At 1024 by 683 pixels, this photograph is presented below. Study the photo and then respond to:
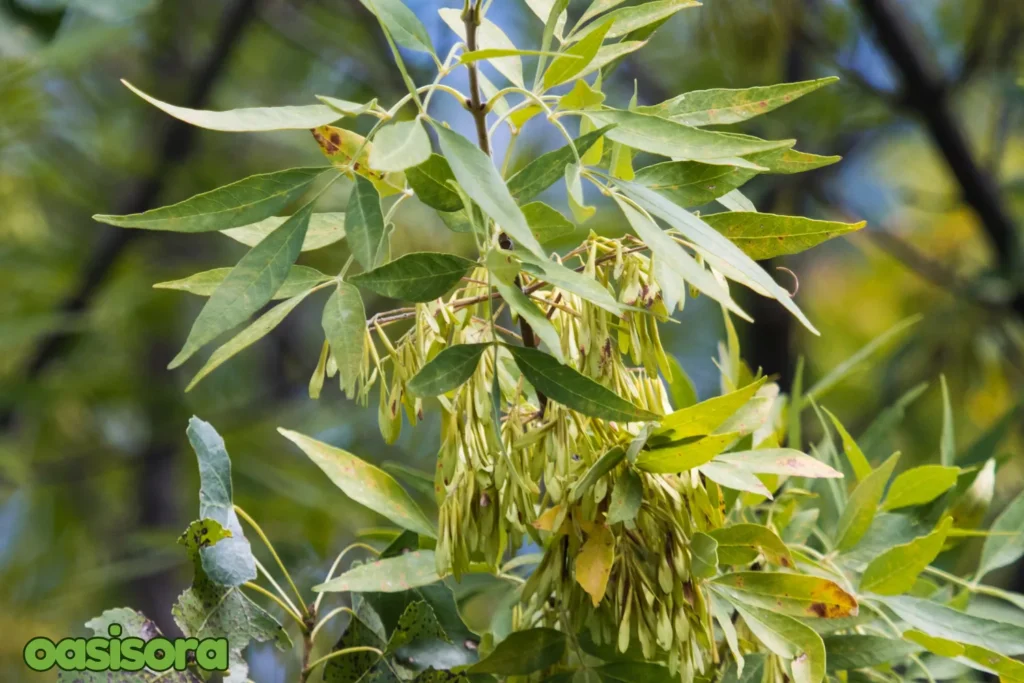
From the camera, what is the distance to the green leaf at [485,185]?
28 cm

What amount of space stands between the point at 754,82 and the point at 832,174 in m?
0.26

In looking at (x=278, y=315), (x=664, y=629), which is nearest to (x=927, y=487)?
(x=664, y=629)

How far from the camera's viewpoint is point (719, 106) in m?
0.35

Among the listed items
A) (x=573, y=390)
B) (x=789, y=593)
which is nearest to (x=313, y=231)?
(x=573, y=390)

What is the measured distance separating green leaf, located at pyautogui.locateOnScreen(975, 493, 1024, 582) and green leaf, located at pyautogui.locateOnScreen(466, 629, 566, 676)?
0.27m

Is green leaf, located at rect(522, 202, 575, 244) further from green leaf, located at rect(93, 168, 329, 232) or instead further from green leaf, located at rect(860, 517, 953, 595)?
green leaf, located at rect(860, 517, 953, 595)

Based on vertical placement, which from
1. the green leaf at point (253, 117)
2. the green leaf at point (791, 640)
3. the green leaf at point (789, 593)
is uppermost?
the green leaf at point (253, 117)

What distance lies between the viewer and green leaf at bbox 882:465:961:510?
0.46 metres

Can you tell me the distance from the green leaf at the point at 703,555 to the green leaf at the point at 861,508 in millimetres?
122

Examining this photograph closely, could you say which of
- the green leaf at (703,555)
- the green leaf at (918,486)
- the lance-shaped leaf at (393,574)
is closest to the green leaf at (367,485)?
the lance-shaped leaf at (393,574)

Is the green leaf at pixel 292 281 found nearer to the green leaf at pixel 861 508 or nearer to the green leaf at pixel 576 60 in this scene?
the green leaf at pixel 576 60

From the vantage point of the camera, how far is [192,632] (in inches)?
16.0

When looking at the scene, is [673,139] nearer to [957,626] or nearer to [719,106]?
[719,106]

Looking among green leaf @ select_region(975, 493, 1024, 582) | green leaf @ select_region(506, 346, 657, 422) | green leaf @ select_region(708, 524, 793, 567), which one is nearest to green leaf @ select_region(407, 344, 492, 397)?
green leaf @ select_region(506, 346, 657, 422)
